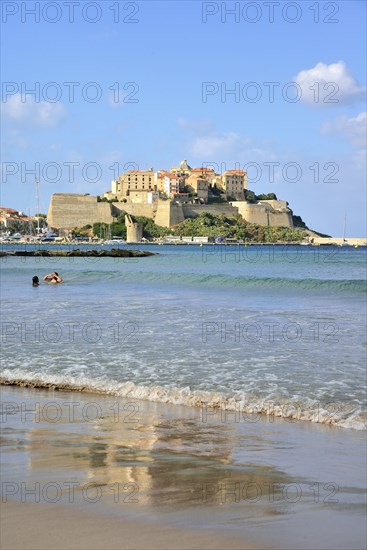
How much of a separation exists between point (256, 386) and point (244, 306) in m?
8.95

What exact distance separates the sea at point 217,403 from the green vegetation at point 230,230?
301 feet

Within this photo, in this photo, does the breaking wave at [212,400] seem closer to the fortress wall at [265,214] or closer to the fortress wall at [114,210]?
the fortress wall at [114,210]

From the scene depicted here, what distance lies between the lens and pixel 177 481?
3656 mm

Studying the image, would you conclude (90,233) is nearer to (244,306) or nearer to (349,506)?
(244,306)

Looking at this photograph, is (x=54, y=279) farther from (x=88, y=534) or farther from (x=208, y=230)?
(x=208, y=230)

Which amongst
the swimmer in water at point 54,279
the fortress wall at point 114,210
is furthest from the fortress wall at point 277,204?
the swimmer in water at point 54,279

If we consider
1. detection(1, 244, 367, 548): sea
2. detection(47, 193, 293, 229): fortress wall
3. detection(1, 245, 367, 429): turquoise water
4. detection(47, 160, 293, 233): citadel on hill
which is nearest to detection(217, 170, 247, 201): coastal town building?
detection(47, 160, 293, 233): citadel on hill

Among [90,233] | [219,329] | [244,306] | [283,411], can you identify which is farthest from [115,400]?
[90,233]

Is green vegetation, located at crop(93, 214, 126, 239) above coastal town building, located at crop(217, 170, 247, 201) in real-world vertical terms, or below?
below

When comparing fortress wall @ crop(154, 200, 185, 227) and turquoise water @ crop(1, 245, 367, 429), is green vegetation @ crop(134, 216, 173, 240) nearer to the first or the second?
fortress wall @ crop(154, 200, 185, 227)

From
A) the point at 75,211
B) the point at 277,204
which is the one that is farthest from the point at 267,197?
the point at 75,211

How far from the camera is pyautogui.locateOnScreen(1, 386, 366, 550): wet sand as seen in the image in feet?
9.47

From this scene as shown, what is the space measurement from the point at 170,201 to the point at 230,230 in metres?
10.9

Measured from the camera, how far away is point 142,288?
21641 mm
